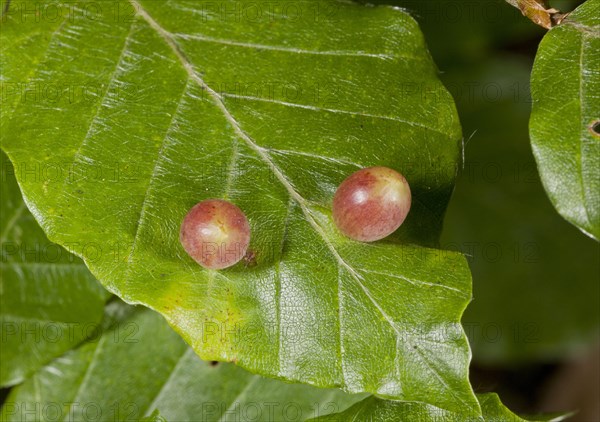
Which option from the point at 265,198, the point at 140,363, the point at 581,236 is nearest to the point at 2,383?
the point at 140,363

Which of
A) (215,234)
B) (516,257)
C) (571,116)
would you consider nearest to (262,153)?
(215,234)

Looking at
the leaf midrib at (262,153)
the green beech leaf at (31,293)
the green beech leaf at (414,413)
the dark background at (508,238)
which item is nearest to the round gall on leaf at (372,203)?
the leaf midrib at (262,153)

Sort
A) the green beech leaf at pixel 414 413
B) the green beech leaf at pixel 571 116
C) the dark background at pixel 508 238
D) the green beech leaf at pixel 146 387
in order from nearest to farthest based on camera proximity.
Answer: the green beech leaf at pixel 571 116 → the green beech leaf at pixel 414 413 → the green beech leaf at pixel 146 387 → the dark background at pixel 508 238

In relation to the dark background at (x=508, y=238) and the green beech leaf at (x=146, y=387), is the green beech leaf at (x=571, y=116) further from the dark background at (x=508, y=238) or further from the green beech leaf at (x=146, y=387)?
the dark background at (x=508, y=238)

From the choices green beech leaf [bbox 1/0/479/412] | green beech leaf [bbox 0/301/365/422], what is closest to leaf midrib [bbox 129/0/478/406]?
green beech leaf [bbox 1/0/479/412]

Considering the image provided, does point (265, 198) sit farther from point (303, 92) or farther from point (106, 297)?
point (106, 297)

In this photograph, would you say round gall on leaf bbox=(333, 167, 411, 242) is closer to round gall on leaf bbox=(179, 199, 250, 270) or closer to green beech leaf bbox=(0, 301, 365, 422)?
round gall on leaf bbox=(179, 199, 250, 270)

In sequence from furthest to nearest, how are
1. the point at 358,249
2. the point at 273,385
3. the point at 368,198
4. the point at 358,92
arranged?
the point at 273,385
the point at 358,92
the point at 358,249
the point at 368,198
